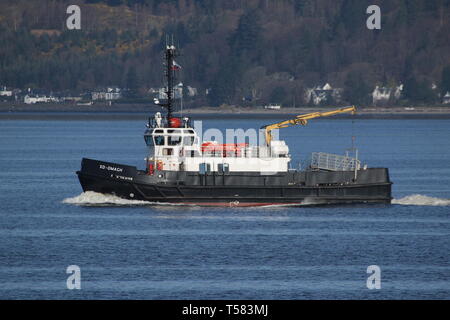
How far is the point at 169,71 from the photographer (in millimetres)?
59188

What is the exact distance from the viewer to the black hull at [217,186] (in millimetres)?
58312

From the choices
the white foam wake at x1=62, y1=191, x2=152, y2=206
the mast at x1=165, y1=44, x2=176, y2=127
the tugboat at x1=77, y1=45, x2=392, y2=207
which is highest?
the mast at x1=165, y1=44, x2=176, y2=127

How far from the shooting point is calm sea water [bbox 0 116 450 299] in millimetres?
41406

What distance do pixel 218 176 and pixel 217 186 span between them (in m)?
0.50

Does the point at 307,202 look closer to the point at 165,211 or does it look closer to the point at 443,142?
the point at 165,211

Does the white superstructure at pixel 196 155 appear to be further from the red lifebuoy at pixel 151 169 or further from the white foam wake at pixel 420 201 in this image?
the white foam wake at pixel 420 201

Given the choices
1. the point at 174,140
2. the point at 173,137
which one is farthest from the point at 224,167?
the point at 173,137

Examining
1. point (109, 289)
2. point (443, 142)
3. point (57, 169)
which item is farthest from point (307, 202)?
point (443, 142)

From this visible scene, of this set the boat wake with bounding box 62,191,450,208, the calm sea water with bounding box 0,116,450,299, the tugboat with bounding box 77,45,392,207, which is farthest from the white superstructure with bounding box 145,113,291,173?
the calm sea water with bounding box 0,116,450,299

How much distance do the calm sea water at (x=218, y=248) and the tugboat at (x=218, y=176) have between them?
680 millimetres

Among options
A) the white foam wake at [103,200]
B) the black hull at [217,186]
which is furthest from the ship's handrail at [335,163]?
the white foam wake at [103,200]

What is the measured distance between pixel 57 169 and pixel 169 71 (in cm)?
3249

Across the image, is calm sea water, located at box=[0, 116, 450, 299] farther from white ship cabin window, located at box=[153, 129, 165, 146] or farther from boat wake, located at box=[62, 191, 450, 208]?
white ship cabin window, located at box=[153, 129, 165, 146]

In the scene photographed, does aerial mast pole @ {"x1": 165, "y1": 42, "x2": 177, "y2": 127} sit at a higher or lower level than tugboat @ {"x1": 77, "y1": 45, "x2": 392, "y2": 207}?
higher
